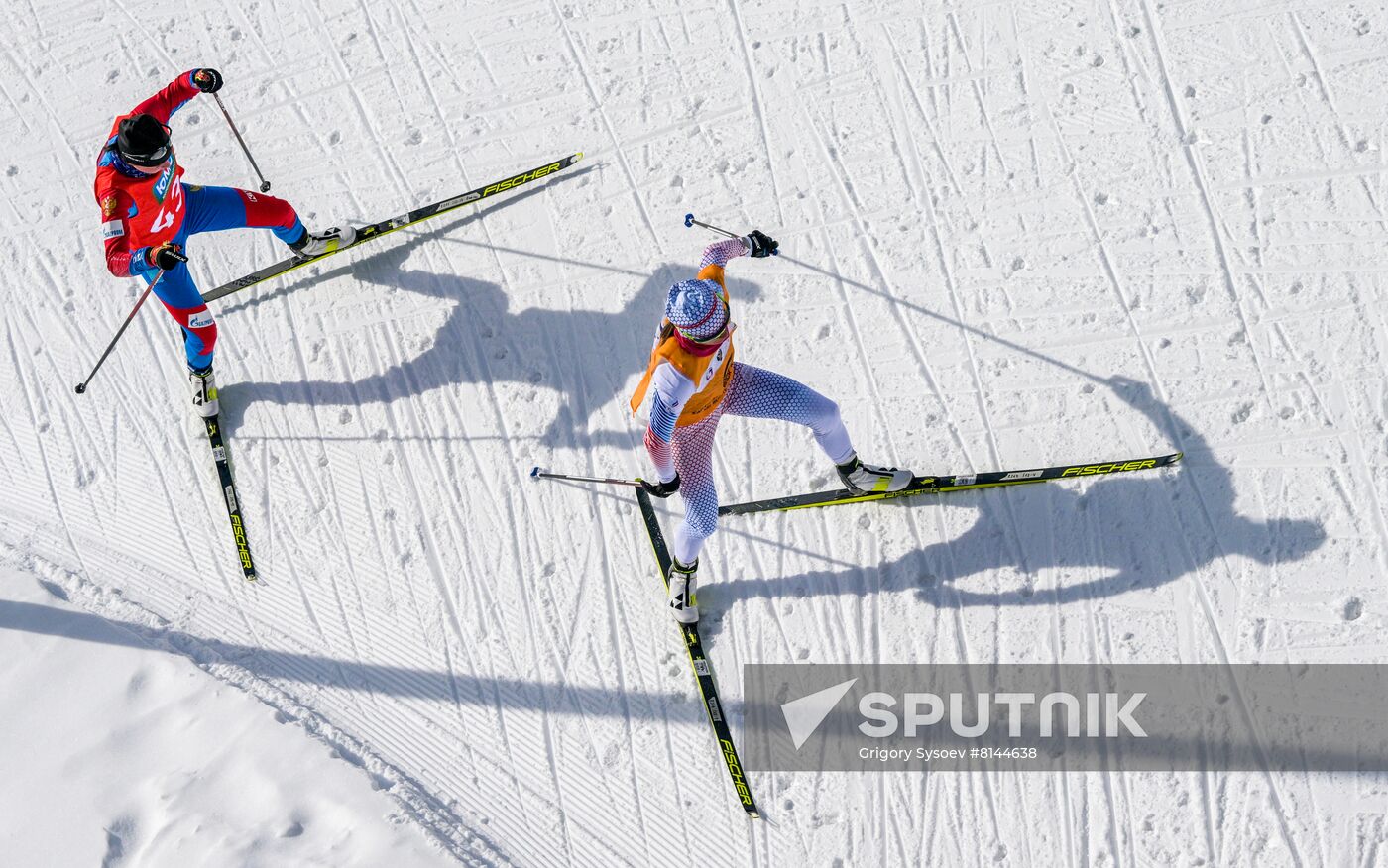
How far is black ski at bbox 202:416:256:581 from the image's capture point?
6.59 m

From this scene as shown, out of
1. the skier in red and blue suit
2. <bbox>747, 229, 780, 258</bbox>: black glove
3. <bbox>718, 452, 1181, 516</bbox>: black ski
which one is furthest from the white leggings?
the skier in red and blue suit

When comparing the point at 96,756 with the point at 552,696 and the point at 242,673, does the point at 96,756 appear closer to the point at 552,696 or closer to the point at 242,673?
the point at 242,673

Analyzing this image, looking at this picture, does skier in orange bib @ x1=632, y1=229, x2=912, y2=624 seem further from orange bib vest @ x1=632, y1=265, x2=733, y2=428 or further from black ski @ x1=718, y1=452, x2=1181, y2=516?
black ski @ x1=718, y1=452, x2=1181, y2=516

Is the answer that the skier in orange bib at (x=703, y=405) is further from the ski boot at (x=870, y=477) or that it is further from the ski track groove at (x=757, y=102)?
the ski track groove at (x=757, y=102)

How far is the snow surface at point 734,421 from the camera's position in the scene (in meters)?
5.74

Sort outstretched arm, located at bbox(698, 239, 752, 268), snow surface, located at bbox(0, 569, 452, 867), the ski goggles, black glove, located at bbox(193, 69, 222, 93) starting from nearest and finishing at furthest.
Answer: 1. outstretched arm, located at bbox(698, 239, 752, 268)
2. snow surface, located at bbox(0, 569, 452, 867)
3. the ski goggles
4. black glove, located at bbox(193, 69, 222, 93)

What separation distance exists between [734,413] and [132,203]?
326 centimetres

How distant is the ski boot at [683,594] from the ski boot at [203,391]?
9.91 ft

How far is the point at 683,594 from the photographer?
5.94 metres

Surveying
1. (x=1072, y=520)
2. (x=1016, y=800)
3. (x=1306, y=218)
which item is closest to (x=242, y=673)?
(x=1016, y=800)

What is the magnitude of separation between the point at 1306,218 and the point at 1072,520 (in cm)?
230

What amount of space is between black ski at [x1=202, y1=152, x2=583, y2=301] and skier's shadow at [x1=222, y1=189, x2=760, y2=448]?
530 mm

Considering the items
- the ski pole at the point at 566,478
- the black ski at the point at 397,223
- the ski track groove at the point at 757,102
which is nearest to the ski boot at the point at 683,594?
the ski pole at the point at 566,478

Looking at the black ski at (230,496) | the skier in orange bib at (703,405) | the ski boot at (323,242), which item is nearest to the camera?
the skier in orange bib at (703,405)
